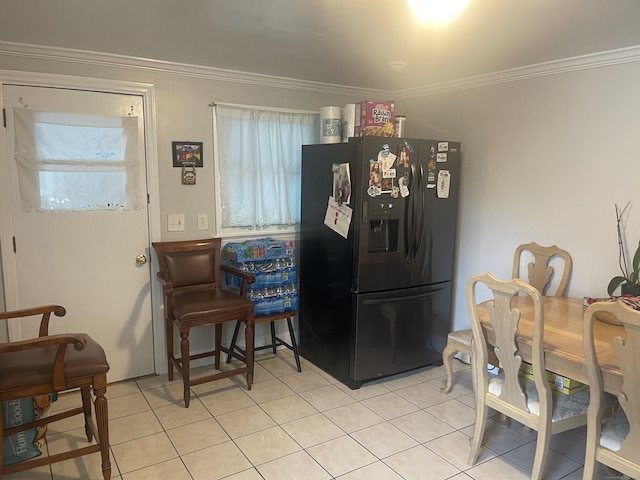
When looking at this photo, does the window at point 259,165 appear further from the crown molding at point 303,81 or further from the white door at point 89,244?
the white door at point 89,244

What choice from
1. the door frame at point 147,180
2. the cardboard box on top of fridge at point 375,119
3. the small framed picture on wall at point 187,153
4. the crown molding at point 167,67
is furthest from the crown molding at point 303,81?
the cardboard box on top of fridge at point 375,119

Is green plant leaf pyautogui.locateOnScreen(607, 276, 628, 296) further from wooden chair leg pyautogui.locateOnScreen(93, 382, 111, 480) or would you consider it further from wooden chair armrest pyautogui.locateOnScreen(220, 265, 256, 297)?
wooden chair leg pyautogui.locateOnScreen(93, 382, 111, 480)

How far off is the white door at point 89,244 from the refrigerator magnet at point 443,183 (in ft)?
6.82

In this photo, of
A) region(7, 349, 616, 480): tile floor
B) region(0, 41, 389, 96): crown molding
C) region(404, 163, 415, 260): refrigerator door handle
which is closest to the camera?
region(7, 349, 616, 480): tile floor


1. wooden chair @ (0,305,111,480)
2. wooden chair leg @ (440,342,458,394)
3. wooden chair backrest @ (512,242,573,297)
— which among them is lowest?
wooden chair leg @ (440,342,458,394)

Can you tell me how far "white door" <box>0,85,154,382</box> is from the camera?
9.27 ft

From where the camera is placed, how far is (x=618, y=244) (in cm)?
271

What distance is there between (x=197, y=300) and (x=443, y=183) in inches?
75.4

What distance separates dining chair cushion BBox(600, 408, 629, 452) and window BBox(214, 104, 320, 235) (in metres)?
2.50

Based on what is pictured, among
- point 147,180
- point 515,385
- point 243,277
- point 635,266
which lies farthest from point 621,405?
point 147,180

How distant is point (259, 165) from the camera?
3.57 meters

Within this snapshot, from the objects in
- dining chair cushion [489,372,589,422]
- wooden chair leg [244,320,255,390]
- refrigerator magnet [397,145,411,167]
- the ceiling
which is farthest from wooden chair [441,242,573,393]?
wooden chair leg [244,320,255,390]

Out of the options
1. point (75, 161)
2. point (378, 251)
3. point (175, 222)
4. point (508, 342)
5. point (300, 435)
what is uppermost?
point (75, 161)

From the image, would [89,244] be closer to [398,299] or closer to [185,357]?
[185,357]
